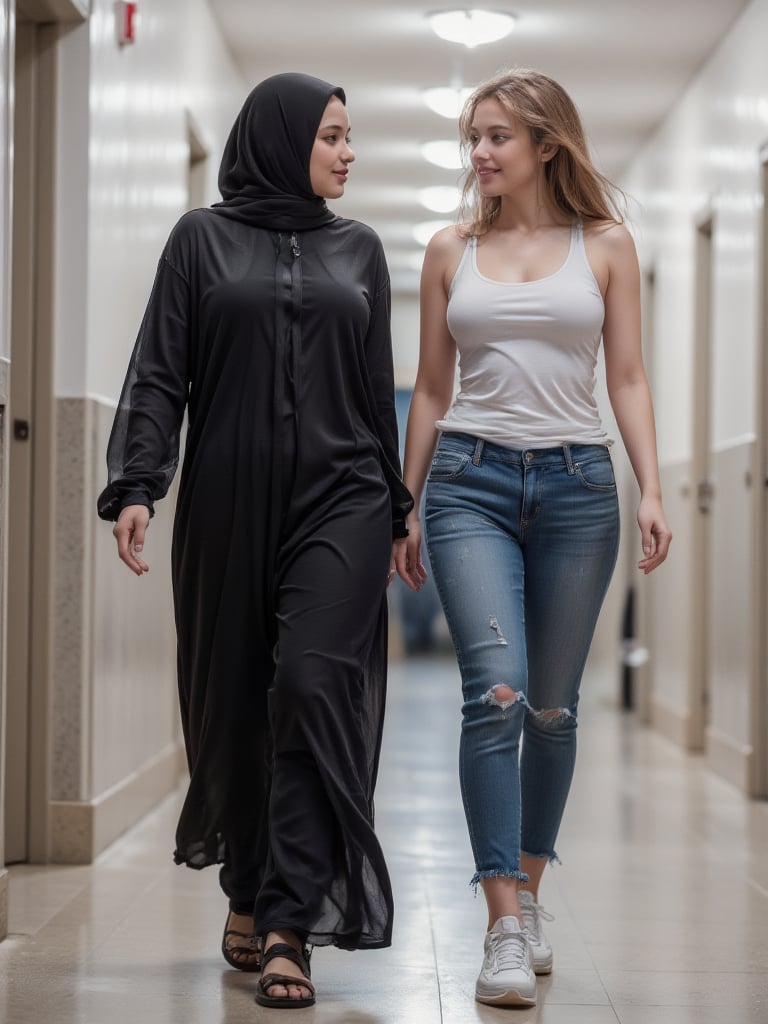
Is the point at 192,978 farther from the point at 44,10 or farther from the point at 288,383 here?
the point at 44,10

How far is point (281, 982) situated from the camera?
2.41m

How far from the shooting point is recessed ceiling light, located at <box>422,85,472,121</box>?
7.07 m

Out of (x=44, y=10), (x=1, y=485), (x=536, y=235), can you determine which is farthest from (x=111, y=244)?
(x=536, y=235)

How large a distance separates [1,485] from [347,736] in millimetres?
927

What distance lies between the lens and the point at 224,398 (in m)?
2.48

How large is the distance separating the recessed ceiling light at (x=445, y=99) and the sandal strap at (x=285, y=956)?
523 cm

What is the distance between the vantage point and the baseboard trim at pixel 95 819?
12.4 ft

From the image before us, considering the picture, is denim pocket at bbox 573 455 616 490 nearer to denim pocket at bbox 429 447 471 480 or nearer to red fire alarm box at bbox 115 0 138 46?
denim pocket at bbox 429 447 471 480

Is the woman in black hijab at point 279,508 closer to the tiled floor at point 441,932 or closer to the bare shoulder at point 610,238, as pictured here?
the tiled floor at point 441,932

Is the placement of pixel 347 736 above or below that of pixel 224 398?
below

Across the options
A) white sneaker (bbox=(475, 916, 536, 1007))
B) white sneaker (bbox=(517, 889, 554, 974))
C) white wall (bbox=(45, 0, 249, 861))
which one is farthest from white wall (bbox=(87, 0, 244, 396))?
white sneaker (bbox=(475, 916, 536, 1007))

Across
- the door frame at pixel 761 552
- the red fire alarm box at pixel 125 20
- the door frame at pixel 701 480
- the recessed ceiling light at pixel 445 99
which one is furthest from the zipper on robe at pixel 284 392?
the recessed ceiling light at pixel 445 99

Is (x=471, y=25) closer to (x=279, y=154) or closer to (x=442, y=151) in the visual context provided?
(x=442, y=151)

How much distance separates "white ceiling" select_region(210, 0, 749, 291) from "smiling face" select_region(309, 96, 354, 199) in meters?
3.66
